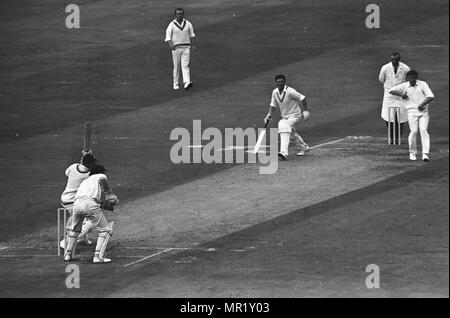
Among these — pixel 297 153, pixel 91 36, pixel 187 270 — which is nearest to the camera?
pixel 187 270

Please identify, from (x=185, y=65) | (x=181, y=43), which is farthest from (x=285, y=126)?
(x=181, y=43)

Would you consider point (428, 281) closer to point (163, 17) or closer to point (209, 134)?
point (209, 134)

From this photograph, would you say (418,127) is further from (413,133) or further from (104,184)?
(104,184)

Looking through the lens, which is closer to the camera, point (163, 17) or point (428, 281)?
point (428, 281)
